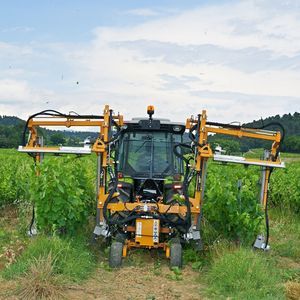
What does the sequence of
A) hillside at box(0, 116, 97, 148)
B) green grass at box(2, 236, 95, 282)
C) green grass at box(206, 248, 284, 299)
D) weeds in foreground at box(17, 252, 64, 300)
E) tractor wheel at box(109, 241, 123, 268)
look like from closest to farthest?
1. weeds in foreground at box(17, 252, 64, 300)
2. green grass at box(206, 248, 284, 299)
3. green grass at box(2, 236, 95, 282)
4. tractor wheel at box(109, 241, 123, 268)
5. hillside at box(0, 116, 97, 148)

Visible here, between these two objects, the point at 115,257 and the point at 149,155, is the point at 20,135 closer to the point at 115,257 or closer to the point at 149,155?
the point at 149,155

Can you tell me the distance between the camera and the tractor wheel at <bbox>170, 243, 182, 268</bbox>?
762cm

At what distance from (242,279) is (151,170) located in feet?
9.49

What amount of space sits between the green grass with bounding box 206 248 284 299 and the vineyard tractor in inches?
38.0

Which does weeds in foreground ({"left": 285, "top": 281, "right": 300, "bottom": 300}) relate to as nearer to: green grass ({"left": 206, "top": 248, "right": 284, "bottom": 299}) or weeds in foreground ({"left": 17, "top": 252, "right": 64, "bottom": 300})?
green grass ({"left": 206, "top": 248, "right": 284, "bottom": 299})

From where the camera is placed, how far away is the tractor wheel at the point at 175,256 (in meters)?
7.62

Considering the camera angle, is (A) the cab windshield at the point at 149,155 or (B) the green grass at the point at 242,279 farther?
(A) the cab windshield at the point at 149,155

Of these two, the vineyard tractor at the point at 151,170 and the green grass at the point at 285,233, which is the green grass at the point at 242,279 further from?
the green grass at the point at 285,233

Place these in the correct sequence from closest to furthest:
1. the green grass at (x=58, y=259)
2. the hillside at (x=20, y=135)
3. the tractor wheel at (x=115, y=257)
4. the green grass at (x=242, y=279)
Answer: the green grass at (x=242, y=279) → the green grass at (x=58, y=259) → the tractor wheel at (x=115, y=257) → the hillside at (x=20, y=135)

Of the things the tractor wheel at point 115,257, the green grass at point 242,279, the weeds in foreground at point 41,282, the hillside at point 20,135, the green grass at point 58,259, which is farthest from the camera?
the hillside at point 20,135

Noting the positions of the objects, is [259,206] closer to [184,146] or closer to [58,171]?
[184,146]

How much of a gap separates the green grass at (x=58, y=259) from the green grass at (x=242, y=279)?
181cm

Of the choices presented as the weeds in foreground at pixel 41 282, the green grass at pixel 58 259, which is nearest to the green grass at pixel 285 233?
the green grass at pixel 58 259

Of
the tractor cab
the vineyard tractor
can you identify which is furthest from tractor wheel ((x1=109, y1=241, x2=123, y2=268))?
the tractor cab
